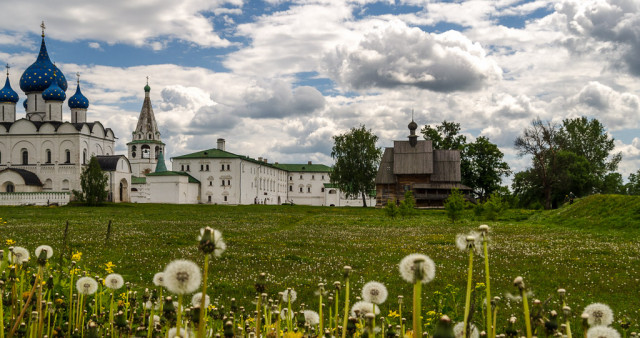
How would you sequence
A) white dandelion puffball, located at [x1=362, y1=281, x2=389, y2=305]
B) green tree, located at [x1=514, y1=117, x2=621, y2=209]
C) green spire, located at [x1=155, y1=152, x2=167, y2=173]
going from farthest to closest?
green spire, located at [x1=155, y1=152, x2=167, y2=173] < green tree, located at [x1=514, y1=117, x2=621, y2=209] < white dandelion puffball, located at [x1=362, y1=281, x2=389, y2=305]

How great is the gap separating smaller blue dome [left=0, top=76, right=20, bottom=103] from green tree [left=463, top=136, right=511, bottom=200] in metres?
66.3

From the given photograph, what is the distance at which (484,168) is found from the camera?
214ft

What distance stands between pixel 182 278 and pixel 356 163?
70785 mm

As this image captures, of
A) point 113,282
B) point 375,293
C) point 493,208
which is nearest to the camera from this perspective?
point 375,293

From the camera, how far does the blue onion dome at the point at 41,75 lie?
253 ft

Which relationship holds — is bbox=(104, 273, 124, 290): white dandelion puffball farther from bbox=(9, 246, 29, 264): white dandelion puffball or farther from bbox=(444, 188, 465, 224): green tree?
bbox=(444, 188, 465, 224): green tree

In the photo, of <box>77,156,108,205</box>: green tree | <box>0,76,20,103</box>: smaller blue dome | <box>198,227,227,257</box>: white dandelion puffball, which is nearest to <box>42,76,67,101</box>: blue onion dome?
<box>0,76,20,103</box>: smaller blue dome

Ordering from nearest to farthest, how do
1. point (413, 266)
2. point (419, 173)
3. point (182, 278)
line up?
1. point (413, 266)
2. point (182, 278)
3. point (419, 173)

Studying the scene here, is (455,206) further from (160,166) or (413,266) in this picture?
(160,166)

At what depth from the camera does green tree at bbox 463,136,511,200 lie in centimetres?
6444

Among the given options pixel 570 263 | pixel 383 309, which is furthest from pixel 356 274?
pixel 570 263

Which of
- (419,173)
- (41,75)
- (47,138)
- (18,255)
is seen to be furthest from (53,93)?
(18,255)

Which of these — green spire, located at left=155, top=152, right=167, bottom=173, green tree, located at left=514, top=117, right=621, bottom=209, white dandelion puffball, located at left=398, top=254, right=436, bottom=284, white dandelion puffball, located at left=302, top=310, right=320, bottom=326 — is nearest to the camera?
white dandelion puffball, located at left=398, top=254, right=436, bottom=284

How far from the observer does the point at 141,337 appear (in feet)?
8.14
